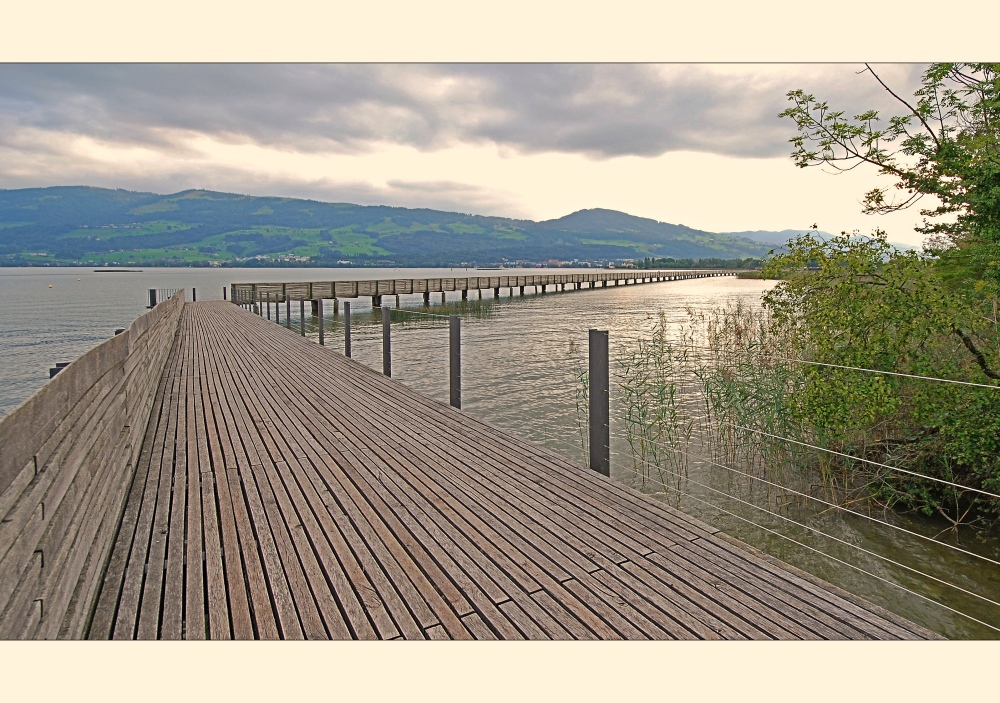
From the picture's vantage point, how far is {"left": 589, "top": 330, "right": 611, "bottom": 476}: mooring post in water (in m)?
3.53

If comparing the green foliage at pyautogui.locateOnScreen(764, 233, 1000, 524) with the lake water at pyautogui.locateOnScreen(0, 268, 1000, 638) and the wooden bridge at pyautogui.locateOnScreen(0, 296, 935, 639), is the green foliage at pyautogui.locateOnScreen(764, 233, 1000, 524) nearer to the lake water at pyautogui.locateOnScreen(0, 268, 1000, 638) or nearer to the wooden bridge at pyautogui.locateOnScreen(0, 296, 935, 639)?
the lake water at pyautogui.locateOnScreen(0, 268, 1000, 638)

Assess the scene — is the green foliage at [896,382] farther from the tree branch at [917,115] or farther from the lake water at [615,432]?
the tree branch at [917,115]

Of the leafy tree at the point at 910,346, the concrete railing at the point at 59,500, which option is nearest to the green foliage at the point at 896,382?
the leafy tree at the point at 910,346

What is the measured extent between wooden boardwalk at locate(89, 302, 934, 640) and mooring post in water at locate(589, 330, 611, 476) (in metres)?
0.16

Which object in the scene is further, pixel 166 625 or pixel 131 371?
pixel 131 371

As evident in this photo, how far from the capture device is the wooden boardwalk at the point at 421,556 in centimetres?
190

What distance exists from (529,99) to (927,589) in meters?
8.11

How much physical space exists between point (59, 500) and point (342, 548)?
3.29 ft

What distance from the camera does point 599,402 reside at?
3.57 m

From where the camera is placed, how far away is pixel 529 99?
9312 millimetres

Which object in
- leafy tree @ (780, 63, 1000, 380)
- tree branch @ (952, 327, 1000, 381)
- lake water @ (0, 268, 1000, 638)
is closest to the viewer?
lake water @ (0, 268, 1000, 638)

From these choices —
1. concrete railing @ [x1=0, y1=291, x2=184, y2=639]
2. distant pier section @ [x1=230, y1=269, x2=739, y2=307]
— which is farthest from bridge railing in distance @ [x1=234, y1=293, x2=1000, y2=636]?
distant pier section @ [x1=230, y1=269, x2=739, y2=307]
